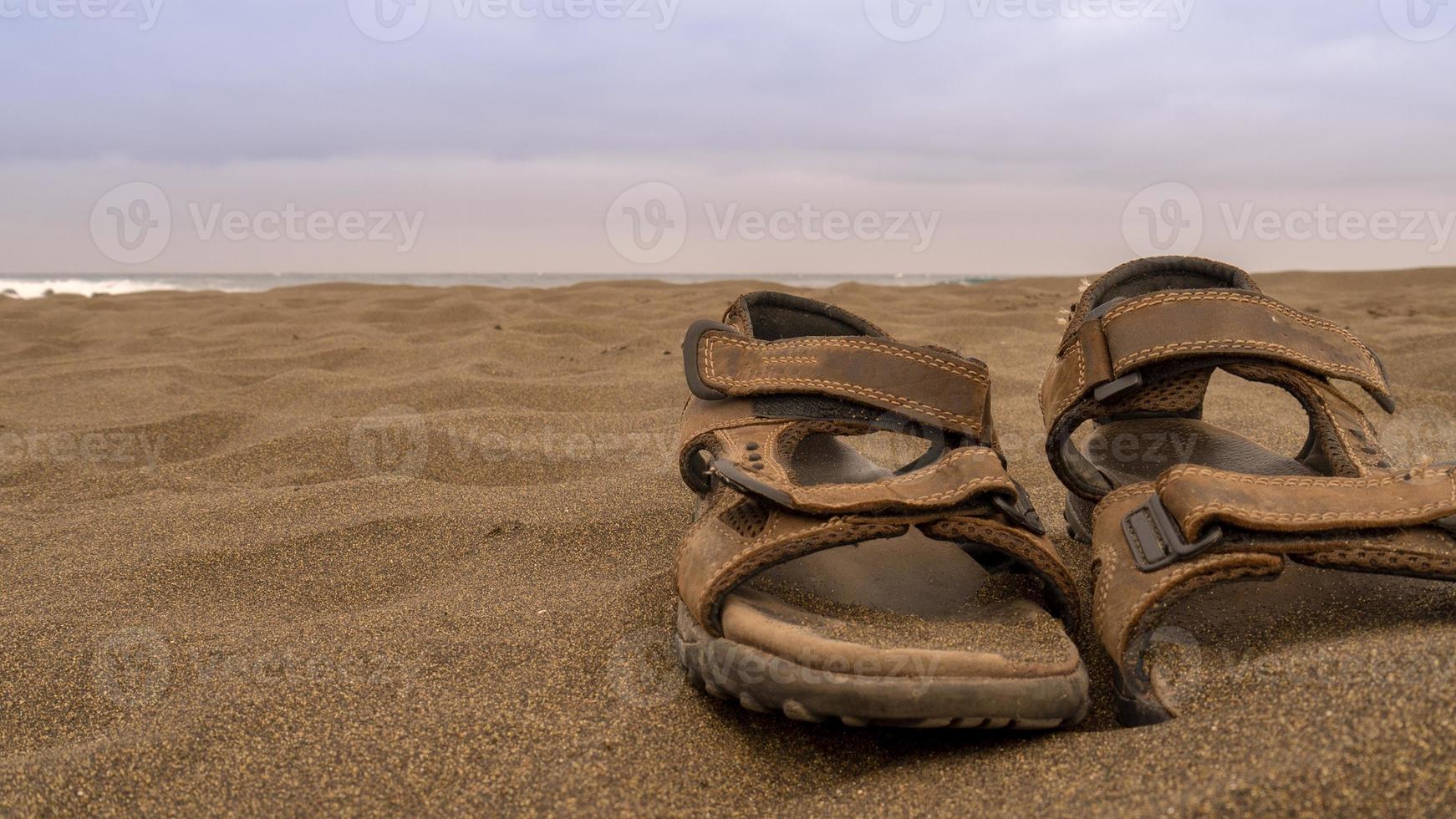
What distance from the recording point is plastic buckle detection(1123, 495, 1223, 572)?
988 millimetres

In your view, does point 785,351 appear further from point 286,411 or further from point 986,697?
point 286,411

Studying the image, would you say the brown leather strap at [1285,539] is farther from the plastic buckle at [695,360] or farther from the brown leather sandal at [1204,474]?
the plastic buckle at [695,360]

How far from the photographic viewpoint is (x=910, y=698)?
90 centimetres

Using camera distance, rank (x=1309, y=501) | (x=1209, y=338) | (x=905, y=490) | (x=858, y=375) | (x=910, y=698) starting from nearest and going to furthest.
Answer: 1. (x=910, y=698)
2. (x=1309, y=501)
3. (x=905, y=490)
4. (x=1209, y=338)
5. (x=858, y=375)

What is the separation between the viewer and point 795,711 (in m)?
0.94

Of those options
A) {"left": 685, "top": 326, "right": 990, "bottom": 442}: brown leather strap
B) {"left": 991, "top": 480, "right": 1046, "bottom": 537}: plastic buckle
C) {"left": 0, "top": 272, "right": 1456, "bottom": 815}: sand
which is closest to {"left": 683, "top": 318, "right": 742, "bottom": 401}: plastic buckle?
{"left": 685, "top": 326, "right": 990, "bottom": 442}: brown leather strap

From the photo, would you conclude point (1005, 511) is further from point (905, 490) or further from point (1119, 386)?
point (1119, 386)

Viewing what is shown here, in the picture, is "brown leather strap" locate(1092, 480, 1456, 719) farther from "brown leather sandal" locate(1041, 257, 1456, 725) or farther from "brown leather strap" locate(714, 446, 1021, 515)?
"brown leather strap" locate(714, 446, 1021, 515)

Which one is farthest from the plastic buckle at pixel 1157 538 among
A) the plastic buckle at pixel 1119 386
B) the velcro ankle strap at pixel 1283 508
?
the plastic buckle at pixel 1119 386

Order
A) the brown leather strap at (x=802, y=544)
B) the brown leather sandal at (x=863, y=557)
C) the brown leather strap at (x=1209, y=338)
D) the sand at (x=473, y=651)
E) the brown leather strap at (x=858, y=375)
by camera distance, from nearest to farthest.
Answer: the sand at (x=473, y=651), the brown leather sandal at (x=863, y=557), the brown leather strap at (x=802, y=544), the brown leather strap at (x=1209, y=338), the brown leather strap at (x=858, y=375)

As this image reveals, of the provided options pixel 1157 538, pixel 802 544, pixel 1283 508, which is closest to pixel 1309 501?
pixel 1283 508

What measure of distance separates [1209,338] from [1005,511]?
436 millimetres

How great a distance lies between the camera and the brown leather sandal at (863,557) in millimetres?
926

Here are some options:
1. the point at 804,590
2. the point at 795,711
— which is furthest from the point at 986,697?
the point at 804,590
